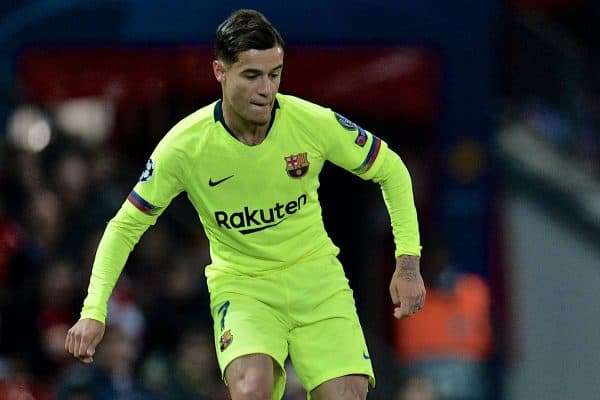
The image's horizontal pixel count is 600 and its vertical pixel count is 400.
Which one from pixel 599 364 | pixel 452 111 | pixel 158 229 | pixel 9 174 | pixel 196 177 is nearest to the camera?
pixel 196 177

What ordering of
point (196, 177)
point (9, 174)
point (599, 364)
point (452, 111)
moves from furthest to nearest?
point (599, 364)
point (452, 111)
point (9, 174)
point (196, 177)

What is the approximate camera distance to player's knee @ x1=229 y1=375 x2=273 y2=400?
6.52 metres

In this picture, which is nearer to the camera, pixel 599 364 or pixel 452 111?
pixel 452 111

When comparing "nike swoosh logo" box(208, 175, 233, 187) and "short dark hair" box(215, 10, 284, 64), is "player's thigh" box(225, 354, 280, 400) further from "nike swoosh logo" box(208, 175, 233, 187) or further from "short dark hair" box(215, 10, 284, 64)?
"short dark hair" box(215, 10, 284, 64)

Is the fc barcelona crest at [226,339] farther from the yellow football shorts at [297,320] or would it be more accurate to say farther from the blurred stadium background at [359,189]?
the blurred stadium background at [359,189]

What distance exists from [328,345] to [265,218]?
0.65 m

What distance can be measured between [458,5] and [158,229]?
10.1 feet

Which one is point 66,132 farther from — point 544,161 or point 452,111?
point 544,161

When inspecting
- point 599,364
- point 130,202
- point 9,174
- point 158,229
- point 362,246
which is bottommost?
point 599,364

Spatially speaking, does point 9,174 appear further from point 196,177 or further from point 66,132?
point 196,177

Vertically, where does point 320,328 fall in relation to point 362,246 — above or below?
above

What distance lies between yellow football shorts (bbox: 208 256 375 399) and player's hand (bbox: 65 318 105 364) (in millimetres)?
578

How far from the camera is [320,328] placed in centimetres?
689

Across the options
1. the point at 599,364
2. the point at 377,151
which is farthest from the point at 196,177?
the point at 599,364
